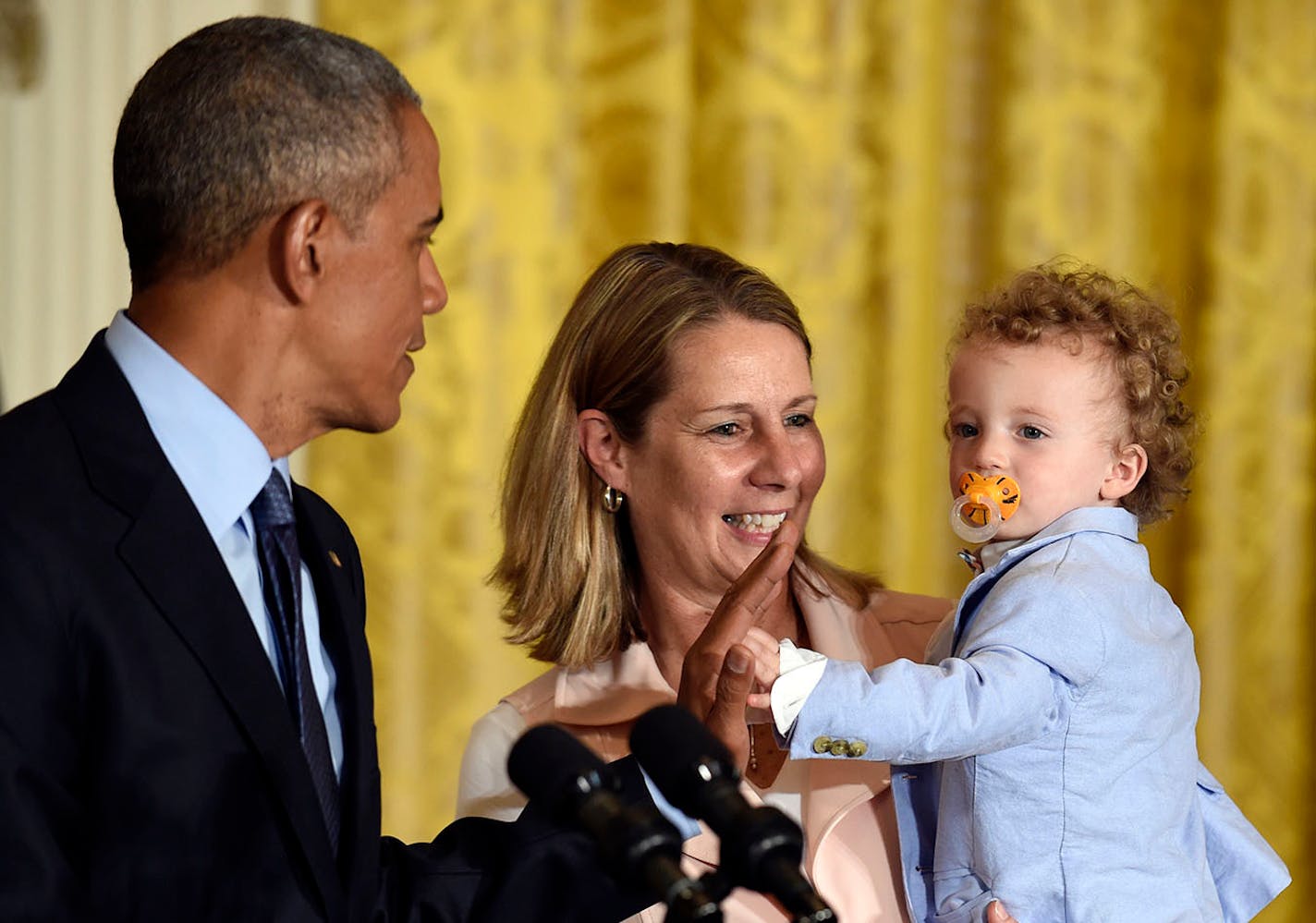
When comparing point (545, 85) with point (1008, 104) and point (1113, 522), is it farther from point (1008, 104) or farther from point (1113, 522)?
point (1113, 522)

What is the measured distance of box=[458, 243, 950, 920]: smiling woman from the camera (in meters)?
2.39

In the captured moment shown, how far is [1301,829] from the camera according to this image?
370 cm

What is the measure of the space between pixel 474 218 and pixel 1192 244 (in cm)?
167

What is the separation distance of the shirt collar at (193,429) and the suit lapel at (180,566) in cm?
2

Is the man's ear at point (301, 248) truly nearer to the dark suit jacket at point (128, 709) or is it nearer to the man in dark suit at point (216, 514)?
the man in dark suit at point (216, 514)

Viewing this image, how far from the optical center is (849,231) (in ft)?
12.1

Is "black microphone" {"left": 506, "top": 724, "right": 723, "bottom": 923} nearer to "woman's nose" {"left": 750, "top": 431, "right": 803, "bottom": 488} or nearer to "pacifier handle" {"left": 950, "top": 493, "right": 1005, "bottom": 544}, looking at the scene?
"pacifier handle" {"left": 950, "top": 493, "right": 1005, "bottom": 544}

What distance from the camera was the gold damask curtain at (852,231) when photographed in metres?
3.64

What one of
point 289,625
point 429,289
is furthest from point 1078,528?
point 289,625

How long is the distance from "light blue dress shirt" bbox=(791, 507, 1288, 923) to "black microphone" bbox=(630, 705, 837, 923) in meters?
0.63

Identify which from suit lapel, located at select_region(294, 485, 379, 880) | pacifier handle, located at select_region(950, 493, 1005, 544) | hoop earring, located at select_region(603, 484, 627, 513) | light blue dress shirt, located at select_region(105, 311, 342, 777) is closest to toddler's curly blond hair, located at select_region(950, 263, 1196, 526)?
pacifier handle, located at select_region(950, 493, 1005, 544)

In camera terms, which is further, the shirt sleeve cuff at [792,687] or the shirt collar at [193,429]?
the shirt sleeve cuff at [792,687]

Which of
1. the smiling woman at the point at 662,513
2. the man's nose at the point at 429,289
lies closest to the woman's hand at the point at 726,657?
the smiling woman at the point at 662,513

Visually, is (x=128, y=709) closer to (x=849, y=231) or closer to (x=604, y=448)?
(x=604, y=448)
